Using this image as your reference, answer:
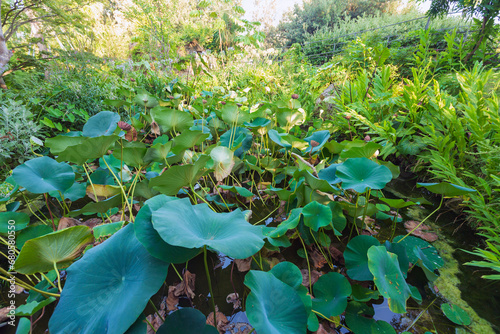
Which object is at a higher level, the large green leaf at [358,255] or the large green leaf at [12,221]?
the large green leaf at [12,221]

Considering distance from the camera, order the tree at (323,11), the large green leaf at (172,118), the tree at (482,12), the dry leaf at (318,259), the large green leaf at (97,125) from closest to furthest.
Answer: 1. the dry leaf at (318,259)
2. the large green leaf at (97,125)
3. the large green leaf at (172,118)
4. the tree at (482,12)
5. the tree at (323,11)

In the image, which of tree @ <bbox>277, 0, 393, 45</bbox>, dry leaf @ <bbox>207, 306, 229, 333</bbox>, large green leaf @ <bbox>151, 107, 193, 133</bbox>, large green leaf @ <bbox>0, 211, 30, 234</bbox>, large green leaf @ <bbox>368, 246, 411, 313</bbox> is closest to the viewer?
large green leaf @ <bbox>368, 246, 411, 313</bbox>

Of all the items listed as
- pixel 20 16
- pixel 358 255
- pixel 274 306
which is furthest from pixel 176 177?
pixel 20 16

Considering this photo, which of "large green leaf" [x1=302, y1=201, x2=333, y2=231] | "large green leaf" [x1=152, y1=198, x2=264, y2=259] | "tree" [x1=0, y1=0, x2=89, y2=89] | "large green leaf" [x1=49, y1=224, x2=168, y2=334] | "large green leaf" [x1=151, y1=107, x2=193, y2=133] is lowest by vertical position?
"large green leaf" [x1=302, y1=201, x2=333, y2=231]

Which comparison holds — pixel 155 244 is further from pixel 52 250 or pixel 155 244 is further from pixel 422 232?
pixel 422 232

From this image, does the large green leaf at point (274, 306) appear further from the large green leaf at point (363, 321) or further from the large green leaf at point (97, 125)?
the large green leaf at point (97, 125)

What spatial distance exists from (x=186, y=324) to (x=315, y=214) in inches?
20.5

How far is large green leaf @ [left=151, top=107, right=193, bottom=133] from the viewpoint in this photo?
1237 mm

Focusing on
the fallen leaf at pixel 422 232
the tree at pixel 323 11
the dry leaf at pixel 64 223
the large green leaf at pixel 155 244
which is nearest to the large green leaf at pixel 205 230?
the large green leaf at pixel 155 244

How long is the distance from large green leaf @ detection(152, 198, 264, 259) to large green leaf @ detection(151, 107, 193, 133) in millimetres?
840

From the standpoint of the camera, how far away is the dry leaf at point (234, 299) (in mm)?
760

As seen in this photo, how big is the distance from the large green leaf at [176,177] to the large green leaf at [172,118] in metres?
0.62

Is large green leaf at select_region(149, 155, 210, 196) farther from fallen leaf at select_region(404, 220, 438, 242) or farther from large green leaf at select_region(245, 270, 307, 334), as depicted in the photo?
fallen leaf at select_region(404, 220, 438, 242)

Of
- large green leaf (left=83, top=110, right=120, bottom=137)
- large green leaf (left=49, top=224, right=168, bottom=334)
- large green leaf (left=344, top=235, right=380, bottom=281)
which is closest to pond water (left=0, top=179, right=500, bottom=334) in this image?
large green leaf (left=344, top=235, right=380, bottom=281)
